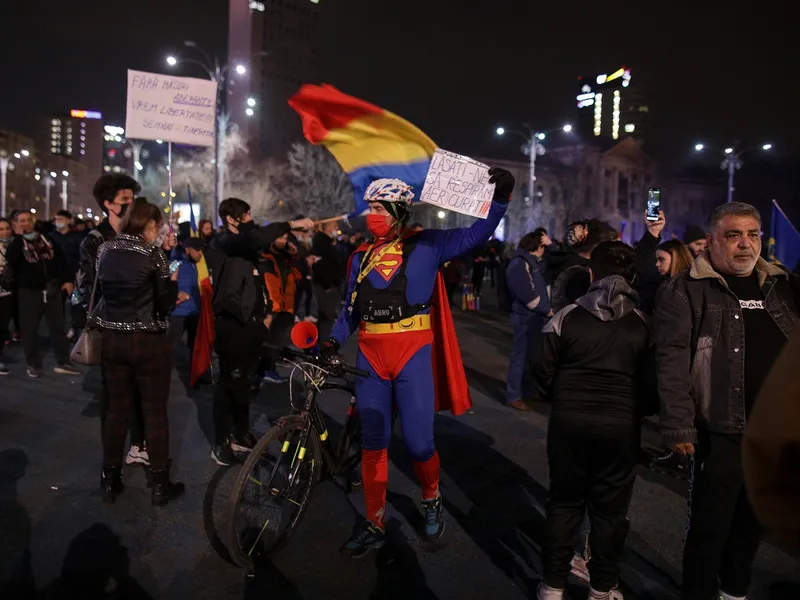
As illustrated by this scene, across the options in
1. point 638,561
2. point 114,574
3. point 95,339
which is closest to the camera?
point 114,574

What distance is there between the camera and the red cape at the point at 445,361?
15.0 feet

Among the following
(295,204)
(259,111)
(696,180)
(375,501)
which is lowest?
(375,501)

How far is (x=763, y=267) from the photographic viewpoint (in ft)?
10.9

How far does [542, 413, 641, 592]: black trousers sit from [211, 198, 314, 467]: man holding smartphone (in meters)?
3.14

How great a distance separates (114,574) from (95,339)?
1654mm

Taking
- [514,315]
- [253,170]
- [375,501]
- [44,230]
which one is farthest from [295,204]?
[375,501]

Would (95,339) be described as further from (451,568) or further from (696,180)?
(696,180)

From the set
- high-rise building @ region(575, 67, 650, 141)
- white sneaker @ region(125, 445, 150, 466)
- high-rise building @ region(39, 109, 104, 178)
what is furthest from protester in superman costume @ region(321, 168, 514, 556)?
high-rise building @ region(39, 109, 104, 178)

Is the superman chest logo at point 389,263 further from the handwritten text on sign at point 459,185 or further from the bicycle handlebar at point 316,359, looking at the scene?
the bicycle handlebar at point 316,359

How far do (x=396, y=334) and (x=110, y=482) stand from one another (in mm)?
2473

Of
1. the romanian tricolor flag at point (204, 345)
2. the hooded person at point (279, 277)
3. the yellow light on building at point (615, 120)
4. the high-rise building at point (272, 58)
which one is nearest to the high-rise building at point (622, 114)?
the yellow light on building at point (615, 120)

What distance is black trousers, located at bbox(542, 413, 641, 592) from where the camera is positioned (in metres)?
3.41

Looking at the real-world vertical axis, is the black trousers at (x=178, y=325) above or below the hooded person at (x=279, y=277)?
below

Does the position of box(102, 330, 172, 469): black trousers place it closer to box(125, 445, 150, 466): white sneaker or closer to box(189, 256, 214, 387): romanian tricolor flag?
box(125, 445, 150, 466): white sneaker
